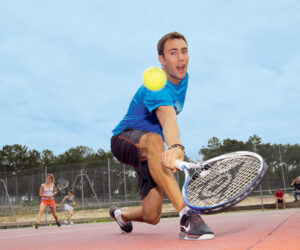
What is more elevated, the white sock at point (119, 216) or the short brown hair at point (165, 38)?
the short brown hair at point (165, 38)

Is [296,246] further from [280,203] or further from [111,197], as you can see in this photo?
[111,197]

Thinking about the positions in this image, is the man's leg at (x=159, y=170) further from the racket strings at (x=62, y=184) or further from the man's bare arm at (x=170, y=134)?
the racket strings at (x=62, y=184)

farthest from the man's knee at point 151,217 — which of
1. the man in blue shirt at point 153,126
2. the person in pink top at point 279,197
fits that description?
the person in pink top at point 279,197

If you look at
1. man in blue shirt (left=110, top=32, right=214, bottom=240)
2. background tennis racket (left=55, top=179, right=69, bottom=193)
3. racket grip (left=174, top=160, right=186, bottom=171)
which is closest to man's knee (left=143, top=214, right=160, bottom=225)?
man in blue shirt (left=110, top=32, right=214, bottom=240)

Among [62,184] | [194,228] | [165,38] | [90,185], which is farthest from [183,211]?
[62,184]

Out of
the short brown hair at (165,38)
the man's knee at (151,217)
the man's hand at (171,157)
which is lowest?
the man's knee at (151,217)

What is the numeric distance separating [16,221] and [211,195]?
16678mm

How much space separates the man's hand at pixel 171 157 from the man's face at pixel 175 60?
1035 millimetres

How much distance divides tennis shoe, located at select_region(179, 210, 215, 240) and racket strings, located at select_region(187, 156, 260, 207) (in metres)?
0.09

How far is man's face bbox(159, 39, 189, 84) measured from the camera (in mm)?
3531

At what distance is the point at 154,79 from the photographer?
3264 millimetres

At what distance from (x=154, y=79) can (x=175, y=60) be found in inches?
15.7

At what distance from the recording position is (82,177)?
17.6 meters

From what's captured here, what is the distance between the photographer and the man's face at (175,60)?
3531 mm
